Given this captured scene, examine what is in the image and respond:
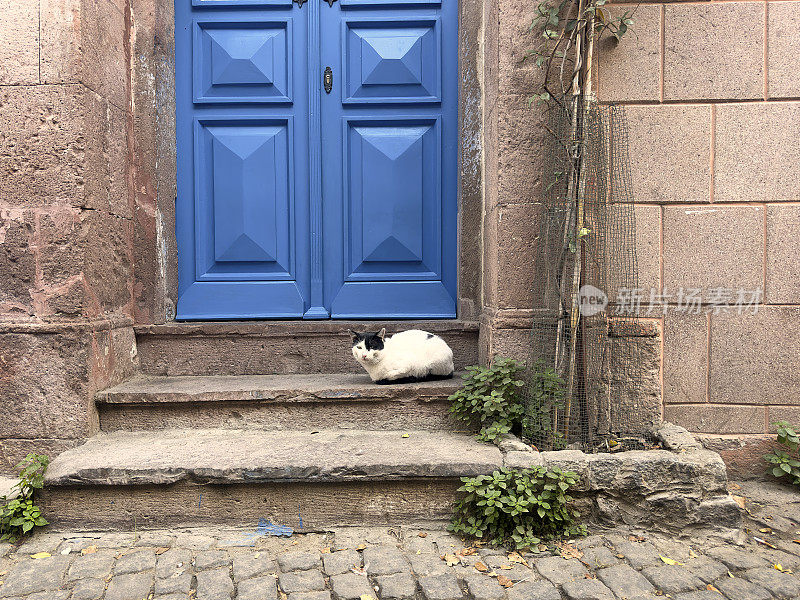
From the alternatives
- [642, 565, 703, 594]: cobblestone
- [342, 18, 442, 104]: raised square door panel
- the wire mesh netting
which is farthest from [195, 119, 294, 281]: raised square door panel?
[642, 565, 703, 594]: cobblestone

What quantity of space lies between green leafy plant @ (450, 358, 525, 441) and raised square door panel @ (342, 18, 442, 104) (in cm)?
207

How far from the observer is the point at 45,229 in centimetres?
293

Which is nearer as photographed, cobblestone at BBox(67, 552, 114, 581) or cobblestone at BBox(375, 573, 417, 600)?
cobblestone at BBox(375, 573, 417, 600)

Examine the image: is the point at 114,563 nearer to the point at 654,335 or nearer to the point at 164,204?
the point at 164,204

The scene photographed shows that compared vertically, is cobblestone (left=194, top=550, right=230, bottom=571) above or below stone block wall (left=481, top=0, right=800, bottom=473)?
below

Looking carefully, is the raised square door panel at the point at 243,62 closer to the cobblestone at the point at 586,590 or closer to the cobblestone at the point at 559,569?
the cobblestone at the point at 559,569

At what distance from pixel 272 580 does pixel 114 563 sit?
742 mm

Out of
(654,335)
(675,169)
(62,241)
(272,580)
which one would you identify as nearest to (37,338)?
(62,241)

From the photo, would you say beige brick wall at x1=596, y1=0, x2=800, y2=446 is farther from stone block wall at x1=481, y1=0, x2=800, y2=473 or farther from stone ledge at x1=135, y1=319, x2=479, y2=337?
stone ledge at x1=135, y1=319, x2=479, y2=337

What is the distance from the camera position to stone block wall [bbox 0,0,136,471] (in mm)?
2887

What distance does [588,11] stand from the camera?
2699mm

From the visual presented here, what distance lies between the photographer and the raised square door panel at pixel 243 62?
3811 mm

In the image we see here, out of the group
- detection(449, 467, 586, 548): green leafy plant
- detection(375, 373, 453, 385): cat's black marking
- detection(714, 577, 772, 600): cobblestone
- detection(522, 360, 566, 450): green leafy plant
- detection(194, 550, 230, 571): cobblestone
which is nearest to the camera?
detection(714, 577, 772, 600): cobblestone

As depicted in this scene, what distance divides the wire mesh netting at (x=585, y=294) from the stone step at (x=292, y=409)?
599mm
